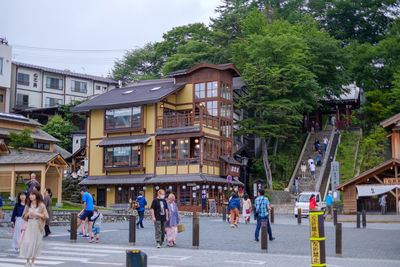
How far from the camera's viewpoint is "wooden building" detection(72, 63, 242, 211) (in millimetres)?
43125

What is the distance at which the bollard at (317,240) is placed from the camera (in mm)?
8297

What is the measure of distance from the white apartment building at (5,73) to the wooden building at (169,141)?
55.5 ft

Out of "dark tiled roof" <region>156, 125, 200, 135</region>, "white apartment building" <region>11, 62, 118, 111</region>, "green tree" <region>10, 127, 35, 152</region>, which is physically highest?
"white apartment building" <region>11, 62, 118, 111</region>

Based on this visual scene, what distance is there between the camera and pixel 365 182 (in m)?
36.5

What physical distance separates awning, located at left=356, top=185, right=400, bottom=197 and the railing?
46.6 ft

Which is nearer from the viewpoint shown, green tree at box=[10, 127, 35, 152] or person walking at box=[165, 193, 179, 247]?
person walking at box=[165, 193, 179, 247]

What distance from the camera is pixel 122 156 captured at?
4662 cm

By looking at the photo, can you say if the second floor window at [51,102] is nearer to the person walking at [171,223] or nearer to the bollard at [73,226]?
the bollard at [73,226]

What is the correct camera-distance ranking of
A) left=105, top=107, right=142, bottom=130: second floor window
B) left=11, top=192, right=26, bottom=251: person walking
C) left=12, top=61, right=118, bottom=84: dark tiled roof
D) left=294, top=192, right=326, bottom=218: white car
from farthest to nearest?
left=12, top=61, right=118, bottom=84: dark tiled roof, left=105, top=107, right=142, bottom=130: second floor window, left=294, top=192, right=326, bottom=218: white car, left=11, top=192, right=26, bottom=251: person walking

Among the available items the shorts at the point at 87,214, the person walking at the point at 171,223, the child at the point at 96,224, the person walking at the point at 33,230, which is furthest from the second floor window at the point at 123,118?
the person walking at the point at 33,230

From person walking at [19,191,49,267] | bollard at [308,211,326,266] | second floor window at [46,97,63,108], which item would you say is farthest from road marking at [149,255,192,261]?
second floor window at [46,97,63,108]

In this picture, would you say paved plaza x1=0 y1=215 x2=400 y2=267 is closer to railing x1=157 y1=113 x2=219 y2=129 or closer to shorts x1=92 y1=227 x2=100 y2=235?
shorts x1=92 y1=227 x2=100 y2=235

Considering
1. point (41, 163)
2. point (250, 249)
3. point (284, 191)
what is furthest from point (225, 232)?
point (284, 191)

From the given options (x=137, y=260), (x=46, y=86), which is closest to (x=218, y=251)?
(x=137, y=260)
